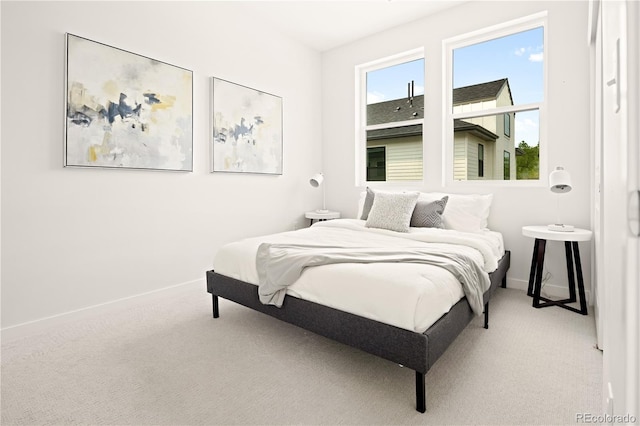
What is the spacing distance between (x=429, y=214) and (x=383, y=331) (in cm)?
180

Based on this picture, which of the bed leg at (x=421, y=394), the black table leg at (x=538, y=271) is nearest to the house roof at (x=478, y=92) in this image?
the black table leg at (x=538, y=271)

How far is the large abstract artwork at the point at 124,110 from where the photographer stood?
247 cm

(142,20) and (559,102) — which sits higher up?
(142,20)

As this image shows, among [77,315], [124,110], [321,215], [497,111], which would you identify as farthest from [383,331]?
[497,111]

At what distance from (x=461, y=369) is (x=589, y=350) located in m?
0.89

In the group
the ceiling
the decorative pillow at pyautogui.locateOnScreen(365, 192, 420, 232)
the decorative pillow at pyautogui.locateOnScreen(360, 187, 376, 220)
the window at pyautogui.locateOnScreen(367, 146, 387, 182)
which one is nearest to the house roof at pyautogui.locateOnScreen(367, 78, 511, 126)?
the window at pyautogui.locateOnScreen(367, 146, 387, 182)

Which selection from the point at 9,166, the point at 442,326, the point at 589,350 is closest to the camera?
the point at 442,326

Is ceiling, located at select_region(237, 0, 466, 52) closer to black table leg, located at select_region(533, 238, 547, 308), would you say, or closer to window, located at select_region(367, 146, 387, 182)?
window, located at select_region(367, 146, 387, 182)

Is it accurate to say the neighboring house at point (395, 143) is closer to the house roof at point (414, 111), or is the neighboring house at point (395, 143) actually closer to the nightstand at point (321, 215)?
the house roof at point (414, 111)

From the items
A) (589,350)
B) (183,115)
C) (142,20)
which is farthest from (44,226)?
(589,350)

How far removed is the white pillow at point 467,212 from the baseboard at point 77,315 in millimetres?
2651

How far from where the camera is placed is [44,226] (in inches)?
93.5

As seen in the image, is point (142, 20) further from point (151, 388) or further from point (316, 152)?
point (151, 388)

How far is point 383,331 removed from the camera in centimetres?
158
